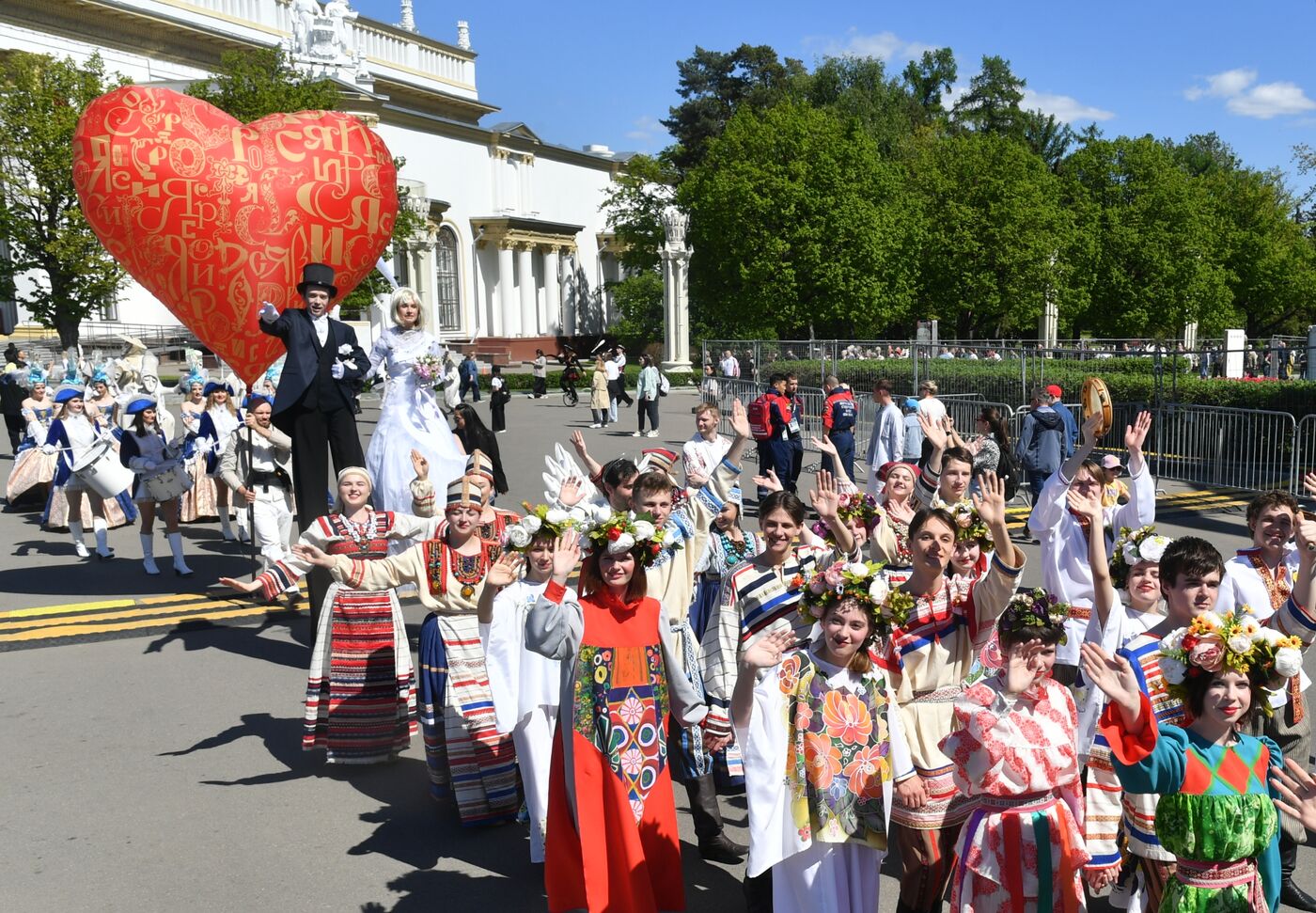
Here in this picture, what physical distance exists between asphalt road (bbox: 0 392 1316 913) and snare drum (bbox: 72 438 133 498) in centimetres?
216

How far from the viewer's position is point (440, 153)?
187ft

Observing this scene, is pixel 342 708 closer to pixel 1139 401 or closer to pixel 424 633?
pixel 424 633

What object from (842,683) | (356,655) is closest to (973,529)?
(842,683)

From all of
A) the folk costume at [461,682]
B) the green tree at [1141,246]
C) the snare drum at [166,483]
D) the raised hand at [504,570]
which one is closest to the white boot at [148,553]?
the snare drum at [166,483]

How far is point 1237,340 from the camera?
28109mm

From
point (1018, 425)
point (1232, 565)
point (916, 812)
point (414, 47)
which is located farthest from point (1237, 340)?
point (414, 47)

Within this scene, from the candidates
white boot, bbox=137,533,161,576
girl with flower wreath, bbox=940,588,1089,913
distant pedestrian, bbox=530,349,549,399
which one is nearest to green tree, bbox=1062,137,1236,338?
distant pedestrian, bbox=530,349,549,399

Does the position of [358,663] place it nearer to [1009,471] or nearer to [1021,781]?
[1021,781]

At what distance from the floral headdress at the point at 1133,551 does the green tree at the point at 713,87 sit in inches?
2228

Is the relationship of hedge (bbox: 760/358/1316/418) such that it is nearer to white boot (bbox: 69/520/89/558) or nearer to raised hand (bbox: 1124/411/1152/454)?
raised hand (bbox: 1124/411/1152/454)

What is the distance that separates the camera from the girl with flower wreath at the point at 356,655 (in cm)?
657

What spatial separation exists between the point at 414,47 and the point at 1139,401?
4496cm

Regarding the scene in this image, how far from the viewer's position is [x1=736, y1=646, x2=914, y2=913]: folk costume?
4.16 metres

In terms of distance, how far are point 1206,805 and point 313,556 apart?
14.1 ft
